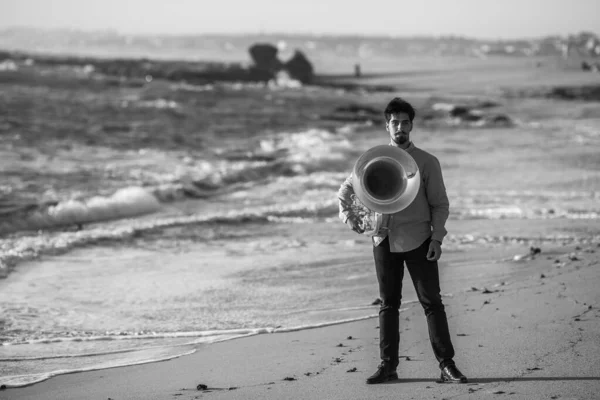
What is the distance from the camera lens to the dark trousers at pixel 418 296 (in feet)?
13.9

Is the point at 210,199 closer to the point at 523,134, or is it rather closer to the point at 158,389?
the point at 158,389

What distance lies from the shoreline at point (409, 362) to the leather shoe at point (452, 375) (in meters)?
0.05

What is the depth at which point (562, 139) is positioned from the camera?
71.6 feet

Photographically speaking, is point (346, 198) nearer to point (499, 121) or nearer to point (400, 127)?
point (400, 127)

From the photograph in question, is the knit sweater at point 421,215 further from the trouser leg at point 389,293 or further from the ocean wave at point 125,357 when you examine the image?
the ocean wave at point 125,357

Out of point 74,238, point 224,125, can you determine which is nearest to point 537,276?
point 74,238

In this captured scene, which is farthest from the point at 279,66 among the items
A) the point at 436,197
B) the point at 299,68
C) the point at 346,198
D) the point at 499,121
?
the point at 436,197

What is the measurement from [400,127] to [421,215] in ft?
1.52

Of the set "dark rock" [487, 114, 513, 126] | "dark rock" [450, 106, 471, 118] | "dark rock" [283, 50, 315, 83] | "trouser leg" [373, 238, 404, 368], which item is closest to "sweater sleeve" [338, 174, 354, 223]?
"trouser leg" [373, 238, 404, 368]

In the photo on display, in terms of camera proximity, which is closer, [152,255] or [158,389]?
[158,389]

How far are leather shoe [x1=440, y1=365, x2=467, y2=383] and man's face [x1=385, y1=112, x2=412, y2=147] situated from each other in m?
1.16

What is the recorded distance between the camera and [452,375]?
13.7ft

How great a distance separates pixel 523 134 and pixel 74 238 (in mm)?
17088

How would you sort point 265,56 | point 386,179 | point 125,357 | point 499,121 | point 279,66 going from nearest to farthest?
point 386,179
point 125,357
point 499,121
point 279,66
point 265,56
